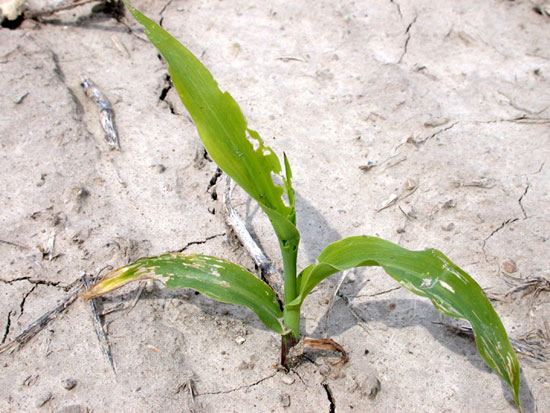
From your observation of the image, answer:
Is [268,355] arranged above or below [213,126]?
below

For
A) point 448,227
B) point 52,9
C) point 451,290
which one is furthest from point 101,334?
point 52,9

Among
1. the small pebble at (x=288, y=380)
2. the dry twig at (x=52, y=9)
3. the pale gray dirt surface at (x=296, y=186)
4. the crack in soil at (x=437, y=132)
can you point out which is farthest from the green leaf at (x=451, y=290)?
the dry twig at (x=52, y=9)

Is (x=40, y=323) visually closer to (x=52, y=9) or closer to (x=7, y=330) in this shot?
(x=7, y=330)

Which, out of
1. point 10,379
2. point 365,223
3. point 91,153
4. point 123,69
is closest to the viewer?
point 10,379

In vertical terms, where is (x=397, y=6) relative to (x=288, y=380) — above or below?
above

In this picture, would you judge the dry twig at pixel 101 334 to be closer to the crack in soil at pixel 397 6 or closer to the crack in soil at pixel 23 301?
the crack in soil at pixel 23 301

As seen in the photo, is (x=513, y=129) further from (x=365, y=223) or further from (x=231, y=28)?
(x=231, y=28)

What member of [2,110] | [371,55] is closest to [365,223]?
[371,55]
